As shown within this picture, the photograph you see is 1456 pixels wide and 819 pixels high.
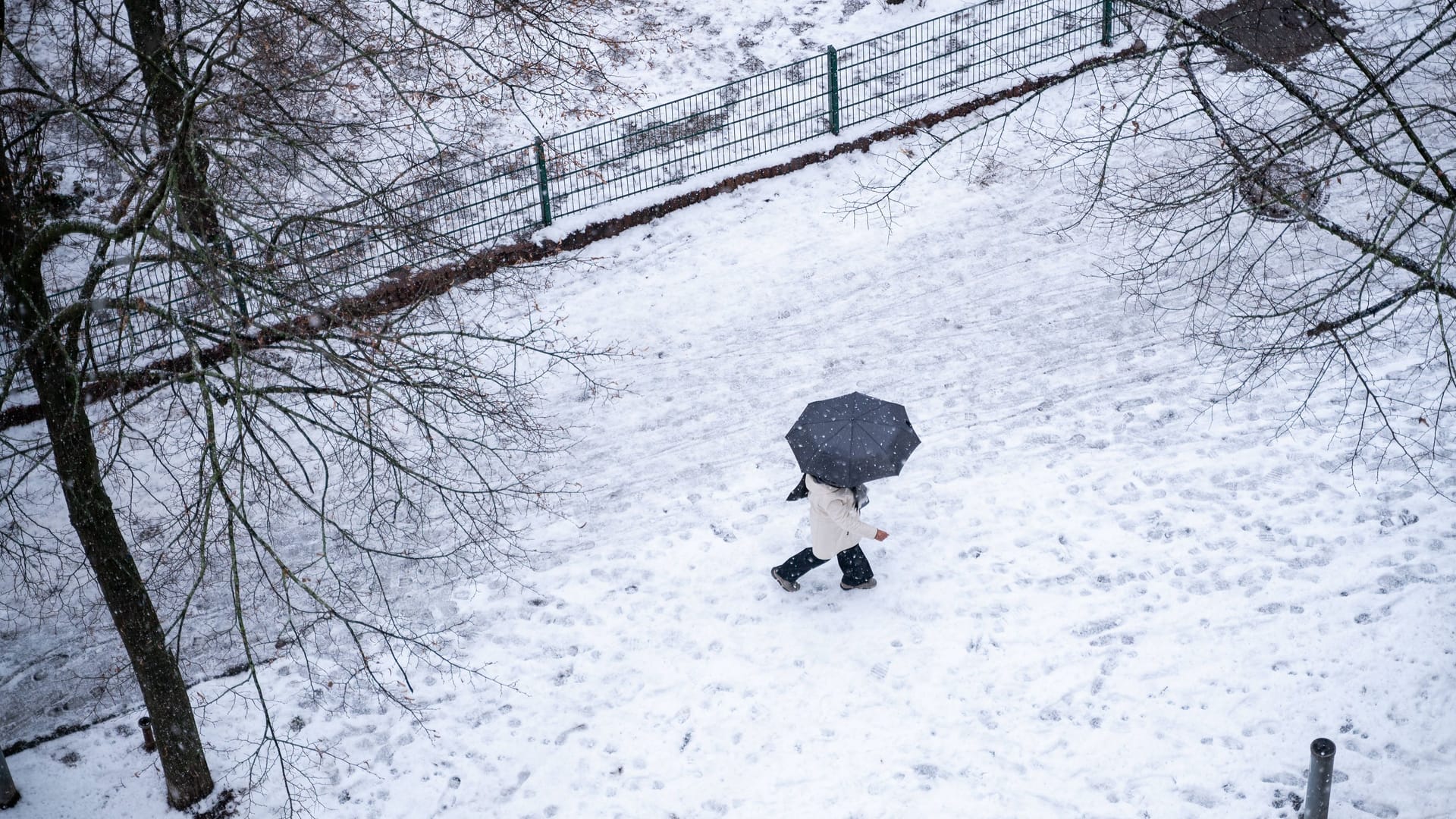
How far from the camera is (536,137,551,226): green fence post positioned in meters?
12.2

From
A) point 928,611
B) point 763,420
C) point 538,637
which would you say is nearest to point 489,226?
point 763,420

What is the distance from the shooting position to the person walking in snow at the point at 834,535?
27.3 ft

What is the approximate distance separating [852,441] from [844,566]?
1014 mm

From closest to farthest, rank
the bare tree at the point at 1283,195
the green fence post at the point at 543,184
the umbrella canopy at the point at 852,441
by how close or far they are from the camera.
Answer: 1. the bare tree at the point at 1283,195
2. the umbrella canopy at the point at 852,441
3. the green fence post at the point at 543,184

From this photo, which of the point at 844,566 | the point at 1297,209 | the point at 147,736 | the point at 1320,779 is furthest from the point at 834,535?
the point at 147,736

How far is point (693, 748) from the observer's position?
787 centimetres

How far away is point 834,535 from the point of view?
8.45m

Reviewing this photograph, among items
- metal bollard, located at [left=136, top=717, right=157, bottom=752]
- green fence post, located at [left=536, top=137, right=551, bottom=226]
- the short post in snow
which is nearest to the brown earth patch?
green fence post, located at [left=536, top=137, right=551, bottom=226]

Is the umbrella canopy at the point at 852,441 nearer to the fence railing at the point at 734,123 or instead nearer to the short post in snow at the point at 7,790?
the fence railing at the point at 734,123

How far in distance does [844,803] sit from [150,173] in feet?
17.7

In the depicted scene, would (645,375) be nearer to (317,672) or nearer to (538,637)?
(538,637)

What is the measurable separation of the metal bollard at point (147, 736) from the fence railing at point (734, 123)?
4.25 meters

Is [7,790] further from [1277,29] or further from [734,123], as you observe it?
[1277,29]

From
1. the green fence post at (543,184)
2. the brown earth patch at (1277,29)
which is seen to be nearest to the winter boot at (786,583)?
the green fence post at (543,184)
